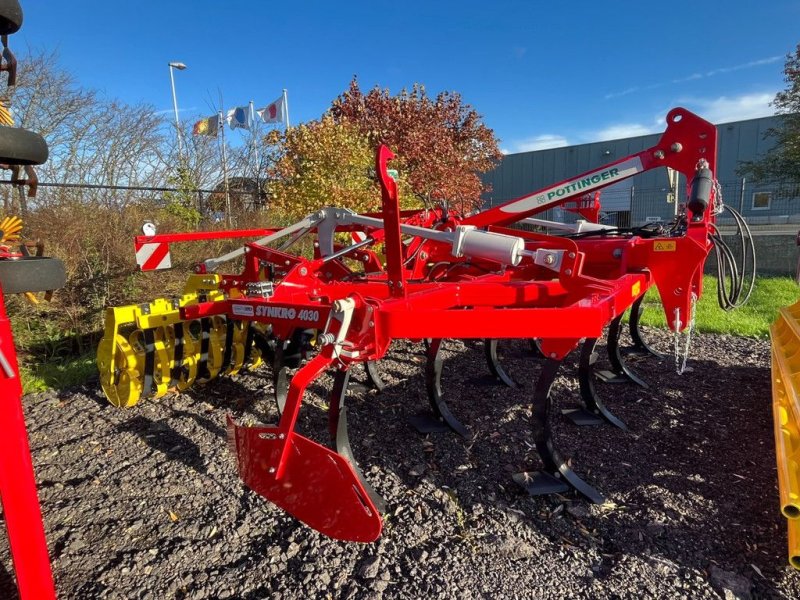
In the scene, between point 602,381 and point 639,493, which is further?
point 602,381

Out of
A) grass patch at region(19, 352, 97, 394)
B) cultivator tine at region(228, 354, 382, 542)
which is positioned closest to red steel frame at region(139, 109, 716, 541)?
cultivator tine at region(228, 354, 382, 542)

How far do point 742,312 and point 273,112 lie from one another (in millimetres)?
11500

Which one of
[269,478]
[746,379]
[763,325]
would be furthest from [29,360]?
[763,325]

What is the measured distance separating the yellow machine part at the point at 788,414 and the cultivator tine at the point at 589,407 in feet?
3.21

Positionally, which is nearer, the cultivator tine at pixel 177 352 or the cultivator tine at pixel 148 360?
the cultivator tine at pixel 148 360

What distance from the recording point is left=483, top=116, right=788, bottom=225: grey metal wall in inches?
594

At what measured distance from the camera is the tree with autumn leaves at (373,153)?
9477 millimetres

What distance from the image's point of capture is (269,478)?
211 cm

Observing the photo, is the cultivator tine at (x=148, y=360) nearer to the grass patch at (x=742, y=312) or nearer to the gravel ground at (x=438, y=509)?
the gravel ground at (x=438, y=509)

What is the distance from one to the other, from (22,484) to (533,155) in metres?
25.8

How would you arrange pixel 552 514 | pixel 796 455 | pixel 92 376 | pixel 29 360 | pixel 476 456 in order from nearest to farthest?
pixel 796 455 → pixel 552 514 → pixel 476 456 → pixel 92 376 → pixel 29 360

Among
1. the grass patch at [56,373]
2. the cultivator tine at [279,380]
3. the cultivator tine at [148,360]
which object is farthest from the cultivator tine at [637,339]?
the grass patch at [56,373]

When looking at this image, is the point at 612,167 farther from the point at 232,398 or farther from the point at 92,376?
the point at 92,376

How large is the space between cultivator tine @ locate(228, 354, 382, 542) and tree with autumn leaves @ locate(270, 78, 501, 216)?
748 cm
